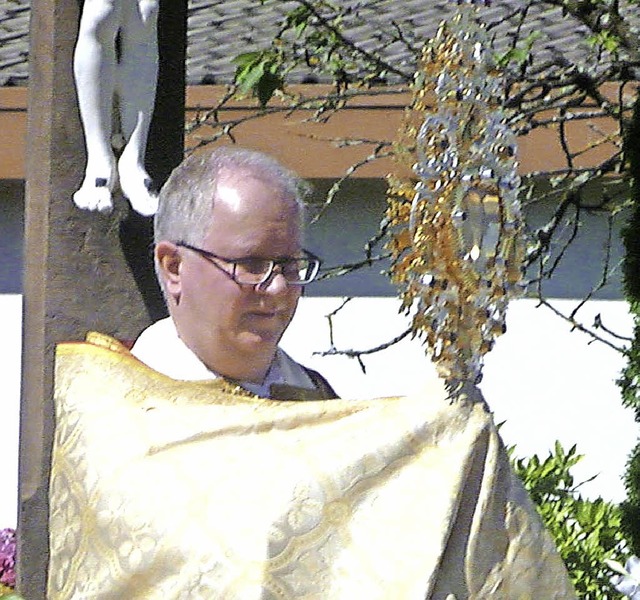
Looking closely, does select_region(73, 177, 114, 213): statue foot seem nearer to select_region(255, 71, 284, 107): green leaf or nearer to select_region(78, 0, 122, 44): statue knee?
select_region(78, 0, 122, 44): statue knee

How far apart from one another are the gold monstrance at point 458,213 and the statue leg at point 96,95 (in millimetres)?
751

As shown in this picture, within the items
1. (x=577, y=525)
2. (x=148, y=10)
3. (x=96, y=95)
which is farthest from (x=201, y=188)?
(x=577, y=525)

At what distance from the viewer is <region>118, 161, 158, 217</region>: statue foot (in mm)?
3227

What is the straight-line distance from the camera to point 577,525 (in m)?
4.93

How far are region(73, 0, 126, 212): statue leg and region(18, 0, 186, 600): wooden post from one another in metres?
0.04

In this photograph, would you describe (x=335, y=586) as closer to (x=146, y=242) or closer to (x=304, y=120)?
(x=146, y=242)

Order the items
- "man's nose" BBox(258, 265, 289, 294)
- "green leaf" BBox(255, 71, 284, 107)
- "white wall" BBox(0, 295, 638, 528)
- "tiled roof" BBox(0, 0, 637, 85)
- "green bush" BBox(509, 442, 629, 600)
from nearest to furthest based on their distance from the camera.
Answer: "man's nose" BBox(258, 265, 289, 294)
"green leaf" BBox(255, 71, 284, 107)
"green bush" BBox(509, 442, 629, 600)
"white wall" BBox(0, 295, 638, 528)
"tiled roof" BBox(0, 0, 637, 85)

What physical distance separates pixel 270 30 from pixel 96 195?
3.55 meters

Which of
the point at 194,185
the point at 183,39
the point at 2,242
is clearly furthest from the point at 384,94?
the point at 194,185

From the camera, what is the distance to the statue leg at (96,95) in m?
3.21

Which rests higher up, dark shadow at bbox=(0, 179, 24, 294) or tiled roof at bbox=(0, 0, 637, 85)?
tiled roof at bbox=(0, 0, 637, 85)

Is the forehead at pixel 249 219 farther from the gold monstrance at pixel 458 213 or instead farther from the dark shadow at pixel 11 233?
the dark shadow at pixel 11 233

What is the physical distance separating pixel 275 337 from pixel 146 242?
674 millimetres

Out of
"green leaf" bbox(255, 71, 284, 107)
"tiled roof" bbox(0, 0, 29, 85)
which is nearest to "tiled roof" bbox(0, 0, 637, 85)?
"tiled roof" bbox(0, 0, 29, 85)
